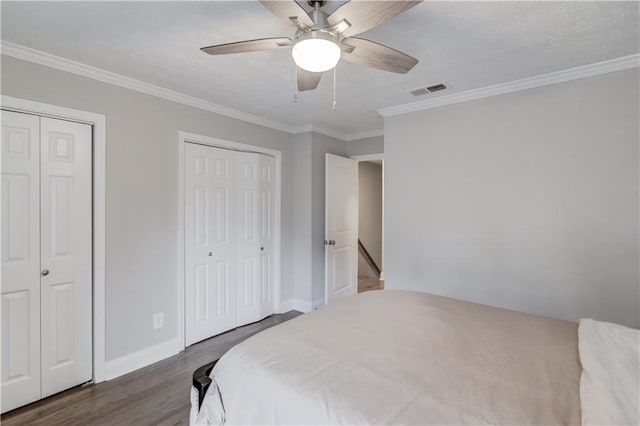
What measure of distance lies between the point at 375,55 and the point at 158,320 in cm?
269

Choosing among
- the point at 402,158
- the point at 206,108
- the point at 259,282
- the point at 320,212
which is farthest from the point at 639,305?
the point at 206,108

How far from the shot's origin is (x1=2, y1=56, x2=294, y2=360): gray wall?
2.37 metres

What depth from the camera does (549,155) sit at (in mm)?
2516

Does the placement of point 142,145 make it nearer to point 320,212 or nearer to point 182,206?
point 182,206

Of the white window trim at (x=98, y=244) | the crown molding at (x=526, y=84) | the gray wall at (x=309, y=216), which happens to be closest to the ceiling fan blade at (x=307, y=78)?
the crown molding at (x=526, y=84)

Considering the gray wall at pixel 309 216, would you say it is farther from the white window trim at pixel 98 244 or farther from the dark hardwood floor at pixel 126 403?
the white window trim at pixel 98 244

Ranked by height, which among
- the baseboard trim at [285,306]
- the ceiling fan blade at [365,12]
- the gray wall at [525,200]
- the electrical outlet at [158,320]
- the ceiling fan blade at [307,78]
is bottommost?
the baseboard trim at [285,306]

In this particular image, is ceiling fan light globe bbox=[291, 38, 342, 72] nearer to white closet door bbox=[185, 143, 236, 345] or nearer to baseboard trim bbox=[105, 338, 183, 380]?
white closet door bbox=[185, 143, 236, 345]

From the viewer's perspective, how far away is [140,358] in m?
2.67

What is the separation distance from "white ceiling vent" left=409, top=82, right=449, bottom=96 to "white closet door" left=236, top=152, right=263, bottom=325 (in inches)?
71.6

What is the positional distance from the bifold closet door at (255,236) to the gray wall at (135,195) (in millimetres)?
738

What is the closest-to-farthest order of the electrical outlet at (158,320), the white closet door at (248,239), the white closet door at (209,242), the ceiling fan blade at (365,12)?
the ceiling fan blade at (365,12)
the electrical outlet at (158,320)
the white closet door at (209,242)
the white closet door at (248,239)

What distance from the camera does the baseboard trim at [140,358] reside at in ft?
8.20

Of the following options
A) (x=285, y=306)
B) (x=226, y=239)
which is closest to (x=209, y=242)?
(x=226, y=239)
